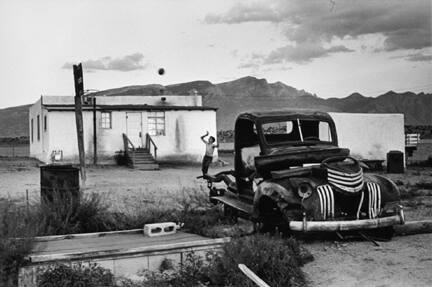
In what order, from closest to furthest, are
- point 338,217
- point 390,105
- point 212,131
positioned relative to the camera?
point 338,217
point 212,131
point 390,105

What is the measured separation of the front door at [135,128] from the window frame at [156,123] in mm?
494

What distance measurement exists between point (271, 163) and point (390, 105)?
14840 cm

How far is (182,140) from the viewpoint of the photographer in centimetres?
3138

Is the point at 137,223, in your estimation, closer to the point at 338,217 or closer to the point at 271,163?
the point at 271,163

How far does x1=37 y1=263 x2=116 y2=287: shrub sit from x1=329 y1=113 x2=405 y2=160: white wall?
20383 millimetres

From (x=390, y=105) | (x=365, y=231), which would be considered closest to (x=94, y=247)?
(x=365, y=231)

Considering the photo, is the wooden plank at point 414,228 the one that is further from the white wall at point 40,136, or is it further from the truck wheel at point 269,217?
the white wall at point 40,136

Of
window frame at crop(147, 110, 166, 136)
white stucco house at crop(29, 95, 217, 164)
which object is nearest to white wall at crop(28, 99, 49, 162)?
white stucco house at crop(29, 95, 217, 164)

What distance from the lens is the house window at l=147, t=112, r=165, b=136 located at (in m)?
31.0

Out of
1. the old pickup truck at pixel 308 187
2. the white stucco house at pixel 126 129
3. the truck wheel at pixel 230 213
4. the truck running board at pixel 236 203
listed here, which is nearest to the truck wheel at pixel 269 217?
the old pickup truck at pixel 308 187

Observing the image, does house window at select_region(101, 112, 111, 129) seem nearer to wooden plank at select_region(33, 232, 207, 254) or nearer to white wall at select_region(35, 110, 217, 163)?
white wall at select_region(35, 110, 217, 163)

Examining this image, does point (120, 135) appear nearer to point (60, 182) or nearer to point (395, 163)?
point (395, 163)

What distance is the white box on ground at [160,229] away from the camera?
328 inches

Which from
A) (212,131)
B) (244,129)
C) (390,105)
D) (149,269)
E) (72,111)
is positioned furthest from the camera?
(390,105)
